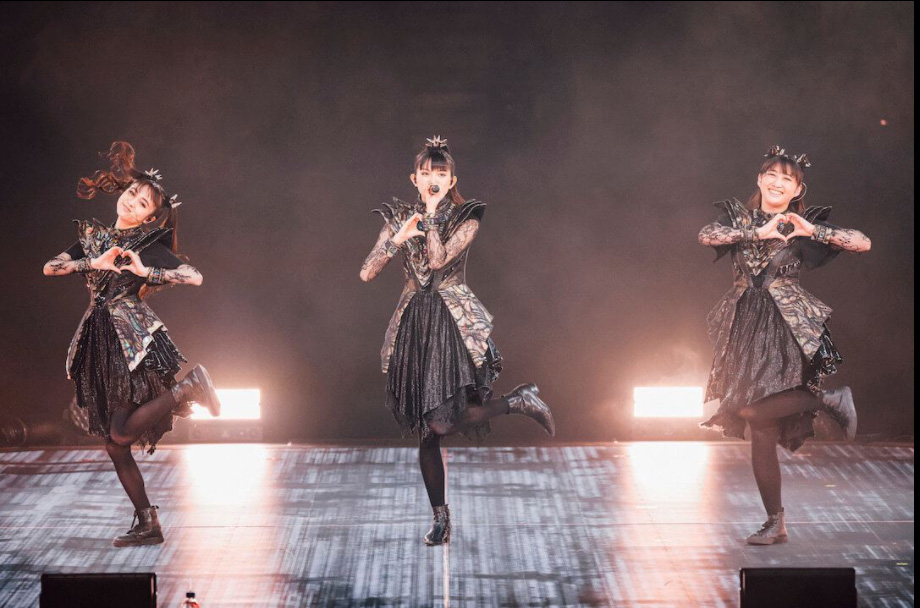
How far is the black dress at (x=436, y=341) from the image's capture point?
14.9 ft

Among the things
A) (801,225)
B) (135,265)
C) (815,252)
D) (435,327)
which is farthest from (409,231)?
(815,252)

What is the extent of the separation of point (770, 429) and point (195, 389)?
90.4 inches

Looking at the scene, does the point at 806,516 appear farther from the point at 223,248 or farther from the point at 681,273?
the point at 223,248

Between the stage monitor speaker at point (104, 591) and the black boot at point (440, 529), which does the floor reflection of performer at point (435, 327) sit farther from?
the stage monitor speaker at point (104, 591)

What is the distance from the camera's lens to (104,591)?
135 inches

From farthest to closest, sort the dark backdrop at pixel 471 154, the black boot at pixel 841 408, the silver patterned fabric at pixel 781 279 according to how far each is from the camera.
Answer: the dark backdrop at pixel 471 154
the black boot at pixel 841 408
the silver patterned fabric at pixel 781 279

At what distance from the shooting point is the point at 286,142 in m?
6.04

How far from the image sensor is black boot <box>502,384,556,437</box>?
484 cm

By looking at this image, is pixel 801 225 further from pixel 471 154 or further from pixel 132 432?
pixel 132 432

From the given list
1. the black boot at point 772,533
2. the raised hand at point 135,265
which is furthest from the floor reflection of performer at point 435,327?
the black boot at point 772,533

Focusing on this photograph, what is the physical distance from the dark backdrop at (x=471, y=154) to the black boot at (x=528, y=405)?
1.34m

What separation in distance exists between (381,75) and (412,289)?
1763 millimetres

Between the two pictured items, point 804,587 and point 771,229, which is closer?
point 804,587

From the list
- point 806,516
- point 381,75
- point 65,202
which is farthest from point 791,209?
point 65,202
